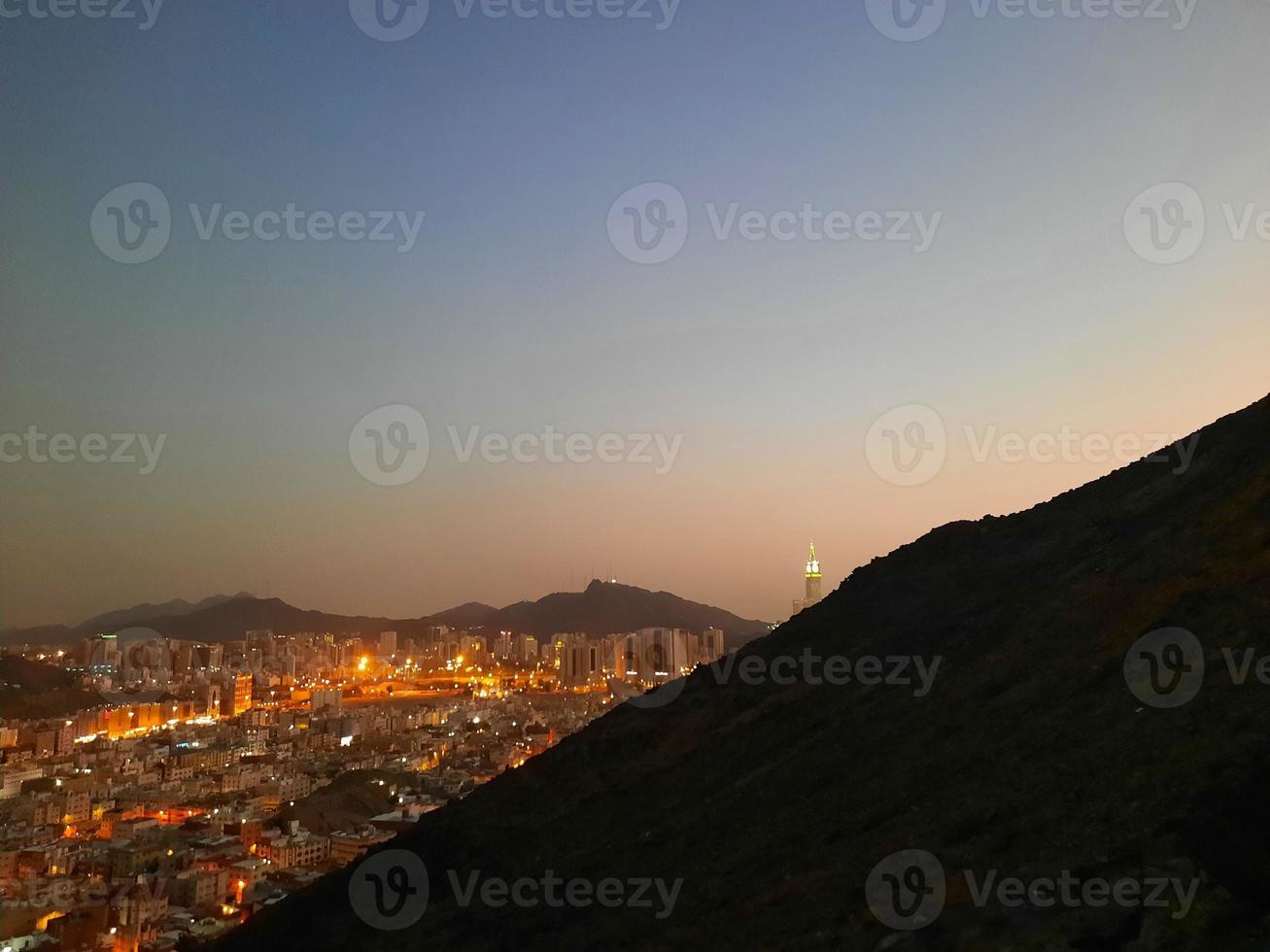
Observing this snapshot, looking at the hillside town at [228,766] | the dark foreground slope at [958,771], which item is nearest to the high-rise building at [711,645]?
the hillside town at [228,766]

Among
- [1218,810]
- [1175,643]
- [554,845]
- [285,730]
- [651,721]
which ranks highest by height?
[1175,643]

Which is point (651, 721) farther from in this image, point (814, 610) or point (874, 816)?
point (874, 816)

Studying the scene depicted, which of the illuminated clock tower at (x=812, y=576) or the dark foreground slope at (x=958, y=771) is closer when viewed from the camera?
the dark foreground slope at (x=958, y=771)

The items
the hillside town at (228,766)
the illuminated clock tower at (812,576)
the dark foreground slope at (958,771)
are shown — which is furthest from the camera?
the illuminated clock tower at (812,576)

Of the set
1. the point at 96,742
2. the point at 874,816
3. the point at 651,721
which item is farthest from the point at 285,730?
the point at 874,816

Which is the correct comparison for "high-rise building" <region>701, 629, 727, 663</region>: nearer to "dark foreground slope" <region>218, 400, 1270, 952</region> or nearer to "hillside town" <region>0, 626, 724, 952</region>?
"hillside town" <region>0, 626, 724, 952</region>

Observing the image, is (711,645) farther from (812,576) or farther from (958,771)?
(958,771)

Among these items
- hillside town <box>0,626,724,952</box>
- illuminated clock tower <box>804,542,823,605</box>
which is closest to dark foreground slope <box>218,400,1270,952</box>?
hillside town <box>0,626,724,952</box>

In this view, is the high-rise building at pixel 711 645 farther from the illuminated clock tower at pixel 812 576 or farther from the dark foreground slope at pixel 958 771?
the dark foreground slope at pixel 958 771
